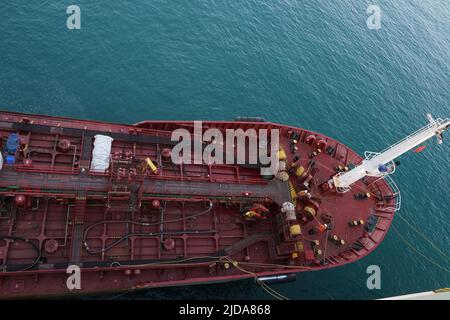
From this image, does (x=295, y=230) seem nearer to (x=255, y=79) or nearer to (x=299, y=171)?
(x=299, y=171)

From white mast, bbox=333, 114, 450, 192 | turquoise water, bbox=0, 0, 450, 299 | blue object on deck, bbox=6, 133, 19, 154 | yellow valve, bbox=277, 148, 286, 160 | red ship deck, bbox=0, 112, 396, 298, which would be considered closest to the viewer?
red ship deck, bbox=0, 112, 396, 298

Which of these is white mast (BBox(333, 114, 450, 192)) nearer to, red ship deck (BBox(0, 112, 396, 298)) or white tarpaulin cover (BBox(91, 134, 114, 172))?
red ship deck (BBox(0, 112, 396, 298))

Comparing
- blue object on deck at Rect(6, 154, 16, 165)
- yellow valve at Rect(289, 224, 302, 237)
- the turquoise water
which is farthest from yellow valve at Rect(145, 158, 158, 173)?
yellow valve at Rect(289, 224, 302, 237)

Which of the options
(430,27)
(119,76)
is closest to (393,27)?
(430,27)

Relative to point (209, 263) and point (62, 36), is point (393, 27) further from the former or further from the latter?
point (209, 263)

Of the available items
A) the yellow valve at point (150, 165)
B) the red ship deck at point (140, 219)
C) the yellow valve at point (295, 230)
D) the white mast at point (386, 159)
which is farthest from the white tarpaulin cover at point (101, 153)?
the white mast at point (386, 159)

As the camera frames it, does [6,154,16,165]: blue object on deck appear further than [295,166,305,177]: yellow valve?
No
